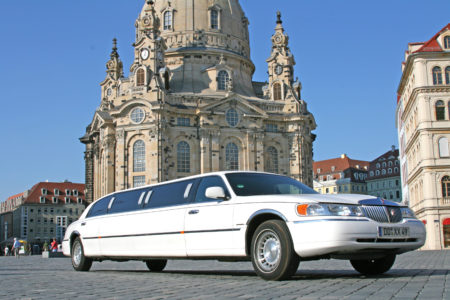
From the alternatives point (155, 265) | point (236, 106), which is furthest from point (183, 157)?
point (155, 265)

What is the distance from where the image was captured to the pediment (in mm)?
55094

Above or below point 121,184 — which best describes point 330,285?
below

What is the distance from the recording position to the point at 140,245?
11.6m

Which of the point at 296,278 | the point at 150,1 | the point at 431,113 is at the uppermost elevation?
the point at 150,1

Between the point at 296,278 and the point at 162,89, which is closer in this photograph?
the point at 296,278

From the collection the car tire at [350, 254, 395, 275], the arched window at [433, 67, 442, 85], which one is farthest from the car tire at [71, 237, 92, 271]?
the arched window at [433, 67, 442, 85]

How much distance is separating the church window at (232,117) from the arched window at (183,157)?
189 inches

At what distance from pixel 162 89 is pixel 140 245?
43.5m

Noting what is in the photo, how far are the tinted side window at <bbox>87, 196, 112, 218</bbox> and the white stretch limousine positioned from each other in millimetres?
625

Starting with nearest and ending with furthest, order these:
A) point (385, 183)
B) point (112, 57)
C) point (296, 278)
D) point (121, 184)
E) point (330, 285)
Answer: point (330, 285), point (296, 278), point (121, 184), point (112, 57), point (385, 183)

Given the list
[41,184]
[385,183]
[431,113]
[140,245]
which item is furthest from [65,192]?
[140,245]

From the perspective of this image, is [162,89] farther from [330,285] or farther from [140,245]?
[330,285]

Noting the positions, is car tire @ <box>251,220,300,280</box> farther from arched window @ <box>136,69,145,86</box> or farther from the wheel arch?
arched window @ <box>136,69,145,86</box>

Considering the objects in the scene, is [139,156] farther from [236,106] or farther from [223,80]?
[223,80]
